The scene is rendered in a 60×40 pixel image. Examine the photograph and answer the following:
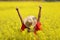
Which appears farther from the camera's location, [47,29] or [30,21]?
[47,29]

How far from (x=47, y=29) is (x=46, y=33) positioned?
1.27 feet

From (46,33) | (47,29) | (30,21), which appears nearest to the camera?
(30,21)

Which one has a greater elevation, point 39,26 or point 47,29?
point 39,26

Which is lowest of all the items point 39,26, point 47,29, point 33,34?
point 47,29

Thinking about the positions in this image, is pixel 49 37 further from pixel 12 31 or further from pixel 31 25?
pixel 12 31

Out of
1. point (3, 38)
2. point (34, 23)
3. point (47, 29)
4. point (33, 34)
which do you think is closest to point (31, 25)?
point (34, 23)

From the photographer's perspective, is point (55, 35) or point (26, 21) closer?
point (26, 21)

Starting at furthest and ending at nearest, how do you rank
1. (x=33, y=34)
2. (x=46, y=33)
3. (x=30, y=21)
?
(x=46, y=33) < (x=33, y=34) < (x=30, y=21)

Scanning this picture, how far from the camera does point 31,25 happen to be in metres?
3.85

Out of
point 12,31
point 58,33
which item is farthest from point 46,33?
point 12,31

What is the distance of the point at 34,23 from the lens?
12.6 feet

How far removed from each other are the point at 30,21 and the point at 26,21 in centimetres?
10

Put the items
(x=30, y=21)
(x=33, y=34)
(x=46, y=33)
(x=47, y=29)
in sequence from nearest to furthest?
(x=30, y=21) → (x=33, y=34) → (x=46, y=33) → (x=47, y=29)

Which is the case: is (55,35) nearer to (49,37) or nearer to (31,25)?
(49,37)
